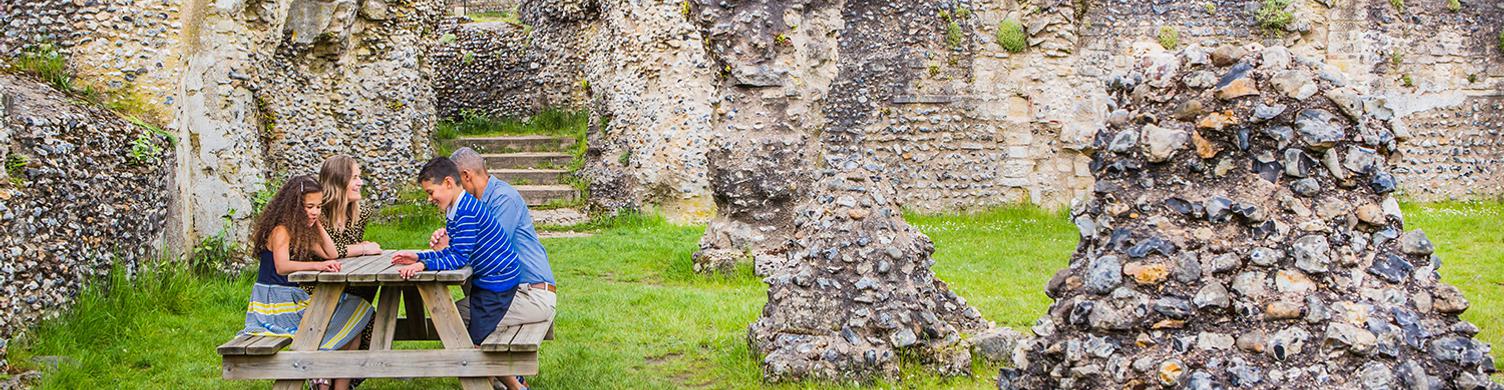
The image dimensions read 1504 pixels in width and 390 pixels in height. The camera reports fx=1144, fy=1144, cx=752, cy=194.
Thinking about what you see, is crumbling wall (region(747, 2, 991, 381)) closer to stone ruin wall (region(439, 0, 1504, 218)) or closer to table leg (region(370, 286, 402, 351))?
table leg (region(370, 286, 402, 351))

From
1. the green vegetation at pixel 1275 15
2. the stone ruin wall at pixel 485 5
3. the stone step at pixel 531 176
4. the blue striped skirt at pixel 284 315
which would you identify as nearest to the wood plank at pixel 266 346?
the blue striped skirt at pixel 284 315

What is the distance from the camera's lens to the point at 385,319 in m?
4.93

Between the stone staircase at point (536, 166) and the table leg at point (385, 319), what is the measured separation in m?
8.29

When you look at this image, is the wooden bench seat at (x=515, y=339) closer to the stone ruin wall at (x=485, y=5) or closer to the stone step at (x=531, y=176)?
the stone step at (x=531, y=176)

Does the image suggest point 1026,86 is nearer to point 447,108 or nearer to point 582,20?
point 582,20

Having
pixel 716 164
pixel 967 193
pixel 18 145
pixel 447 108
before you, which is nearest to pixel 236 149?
pixel 18 145

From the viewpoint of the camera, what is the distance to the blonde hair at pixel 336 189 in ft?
16.8

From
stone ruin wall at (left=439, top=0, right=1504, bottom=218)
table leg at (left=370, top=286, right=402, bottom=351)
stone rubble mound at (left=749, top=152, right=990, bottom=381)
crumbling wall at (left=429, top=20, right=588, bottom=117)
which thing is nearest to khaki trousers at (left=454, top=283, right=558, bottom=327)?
table leg at (left=370, top=286, right=402, bottom=351)

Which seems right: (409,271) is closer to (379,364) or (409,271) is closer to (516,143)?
(379,364)

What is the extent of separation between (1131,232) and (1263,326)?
45cm

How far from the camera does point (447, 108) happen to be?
63.1ft

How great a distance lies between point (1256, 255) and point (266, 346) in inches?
140

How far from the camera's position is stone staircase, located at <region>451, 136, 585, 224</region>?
46.2ft

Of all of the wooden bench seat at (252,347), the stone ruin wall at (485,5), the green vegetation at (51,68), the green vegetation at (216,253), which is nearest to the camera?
the wooden bench seat at (252,347)
